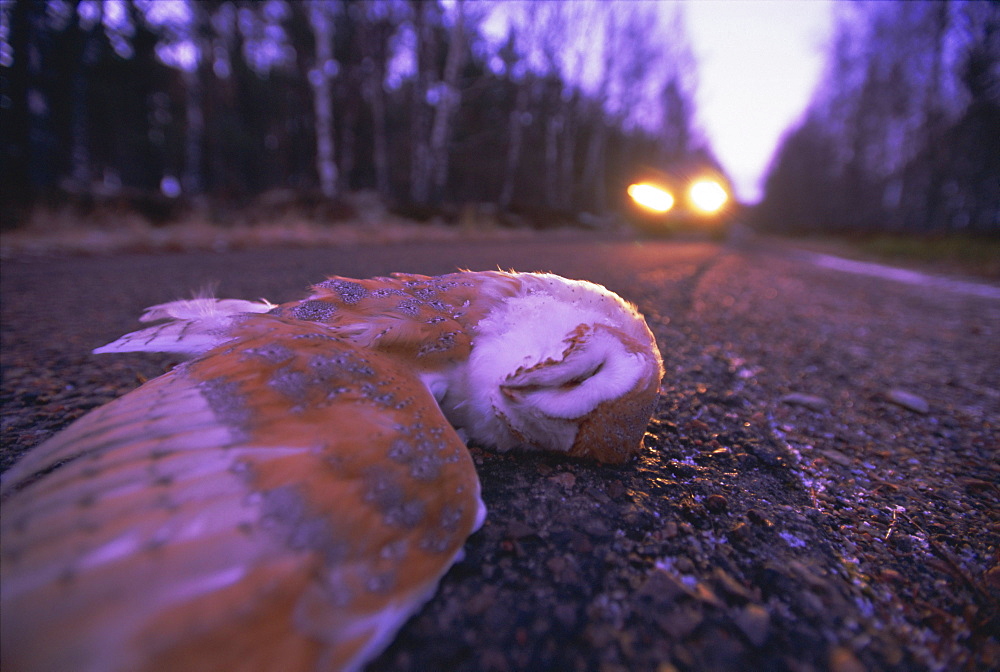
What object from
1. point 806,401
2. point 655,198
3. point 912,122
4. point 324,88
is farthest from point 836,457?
point 912,122

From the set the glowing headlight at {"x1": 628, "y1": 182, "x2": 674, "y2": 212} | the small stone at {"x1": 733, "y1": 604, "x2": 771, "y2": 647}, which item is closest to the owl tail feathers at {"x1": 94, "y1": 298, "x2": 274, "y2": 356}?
the small stone at {"x1": 733, "y1": 604, "x2": 771, "y2": 647}

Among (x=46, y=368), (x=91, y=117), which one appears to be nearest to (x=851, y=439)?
(x=46, y=368)

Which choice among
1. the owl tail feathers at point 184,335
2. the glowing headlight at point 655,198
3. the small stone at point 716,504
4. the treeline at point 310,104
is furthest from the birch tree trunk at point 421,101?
the small stone at point 716,504

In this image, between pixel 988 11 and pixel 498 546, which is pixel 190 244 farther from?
pixel 988 11

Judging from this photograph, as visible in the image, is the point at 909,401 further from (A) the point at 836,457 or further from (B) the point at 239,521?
(B) the point at 239,521

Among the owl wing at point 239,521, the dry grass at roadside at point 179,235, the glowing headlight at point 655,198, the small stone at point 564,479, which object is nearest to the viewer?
the owl wing at point 239,521

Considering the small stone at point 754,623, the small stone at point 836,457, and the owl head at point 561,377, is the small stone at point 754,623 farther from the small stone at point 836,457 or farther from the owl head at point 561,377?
the small stone at point 836,457
